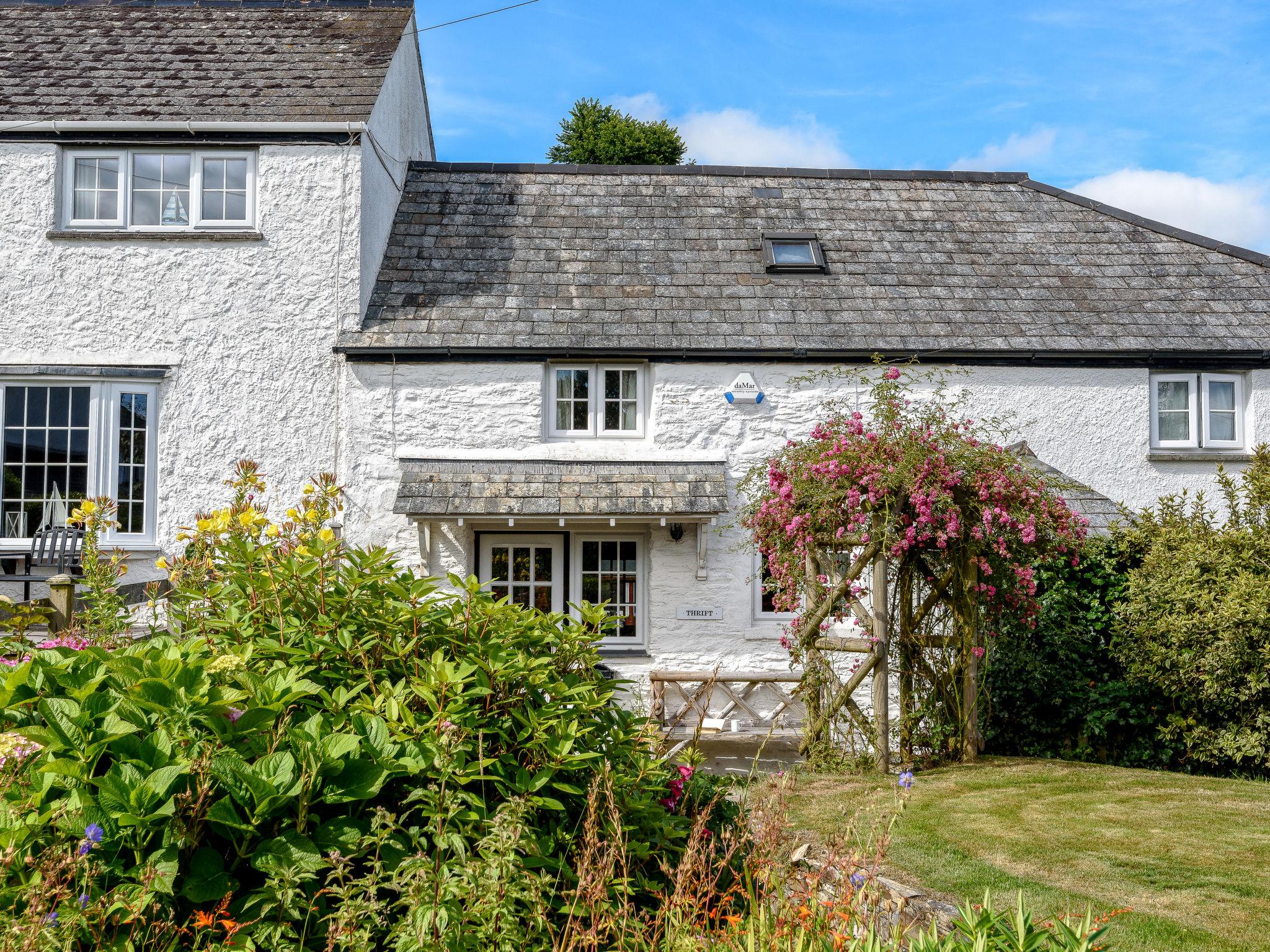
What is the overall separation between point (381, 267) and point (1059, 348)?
904cm

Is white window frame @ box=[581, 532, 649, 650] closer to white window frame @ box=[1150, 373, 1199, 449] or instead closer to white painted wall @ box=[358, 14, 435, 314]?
white painted wall @ box=[358, 14, 435, 314]

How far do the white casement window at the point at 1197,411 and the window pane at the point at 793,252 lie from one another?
4894mm

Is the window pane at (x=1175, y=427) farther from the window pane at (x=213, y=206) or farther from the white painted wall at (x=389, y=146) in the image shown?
the window pane at (x=213, y=206)

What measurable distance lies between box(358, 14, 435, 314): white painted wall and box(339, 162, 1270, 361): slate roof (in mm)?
255

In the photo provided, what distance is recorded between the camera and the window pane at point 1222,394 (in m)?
13.0

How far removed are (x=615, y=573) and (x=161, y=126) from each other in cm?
795

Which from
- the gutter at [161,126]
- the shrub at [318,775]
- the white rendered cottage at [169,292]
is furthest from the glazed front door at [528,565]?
the shrub at [318,775]

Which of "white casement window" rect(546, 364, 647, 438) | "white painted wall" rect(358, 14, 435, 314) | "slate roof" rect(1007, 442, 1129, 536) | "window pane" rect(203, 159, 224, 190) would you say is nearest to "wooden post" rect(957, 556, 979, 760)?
"slate roof" rect(1007, 442, 1129, 536)

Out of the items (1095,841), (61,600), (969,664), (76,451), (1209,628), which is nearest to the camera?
(1095,841)

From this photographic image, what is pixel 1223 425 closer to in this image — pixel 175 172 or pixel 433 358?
pixel 433 358

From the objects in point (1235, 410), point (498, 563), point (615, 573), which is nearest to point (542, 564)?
point (498, 563)

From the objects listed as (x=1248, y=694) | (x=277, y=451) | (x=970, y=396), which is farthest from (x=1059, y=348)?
(x=277, y=451)

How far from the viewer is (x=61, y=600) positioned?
280 inches

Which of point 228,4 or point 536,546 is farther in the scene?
point 228,4
